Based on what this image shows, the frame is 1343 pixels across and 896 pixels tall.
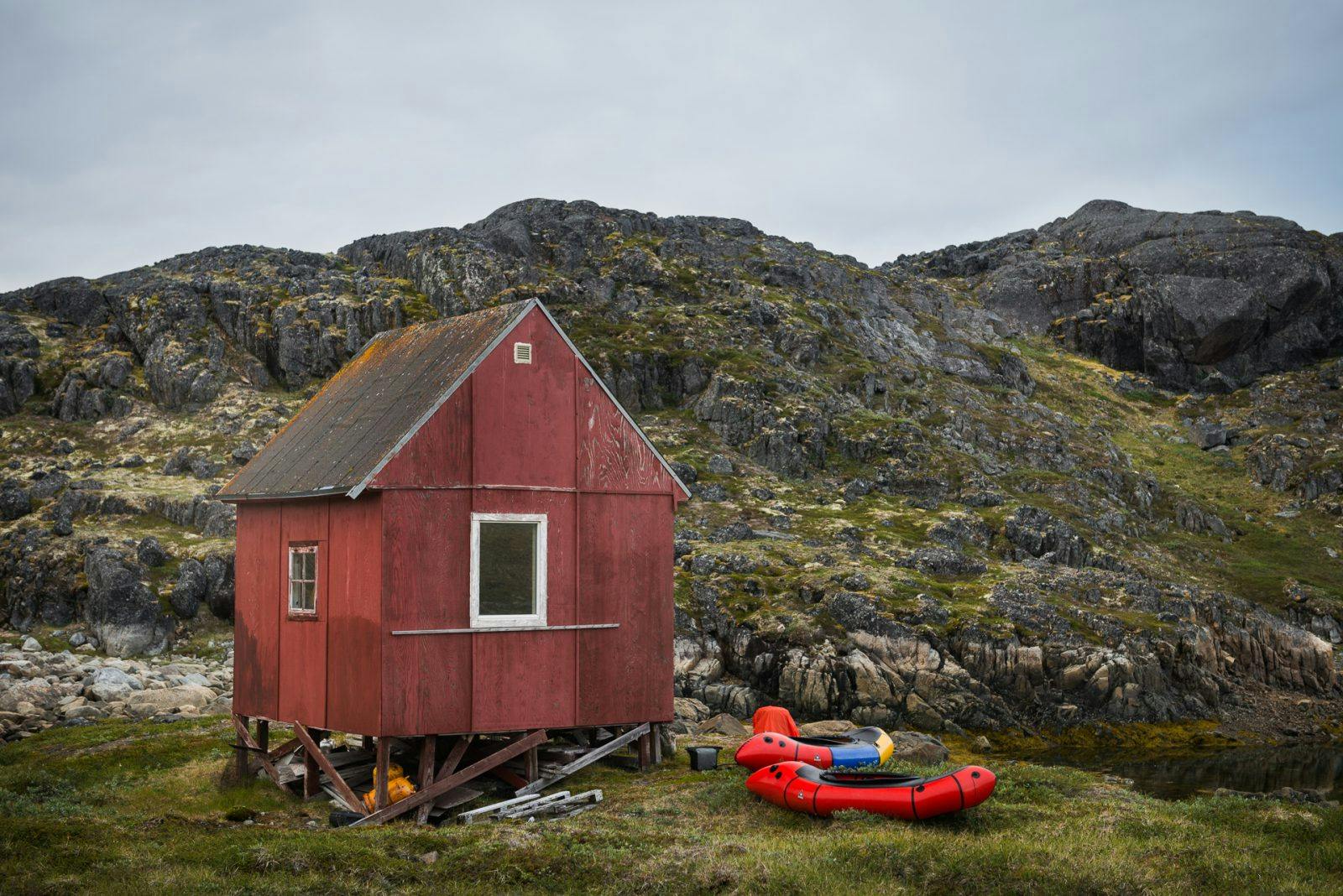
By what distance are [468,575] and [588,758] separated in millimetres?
4875

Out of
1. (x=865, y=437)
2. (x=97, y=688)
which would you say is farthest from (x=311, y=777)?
(x=865, y=437)

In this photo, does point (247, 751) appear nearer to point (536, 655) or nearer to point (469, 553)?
point (536, 655)

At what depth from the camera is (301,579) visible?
70.6 ft

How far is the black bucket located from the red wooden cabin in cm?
133

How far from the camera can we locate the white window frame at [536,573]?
19.8m

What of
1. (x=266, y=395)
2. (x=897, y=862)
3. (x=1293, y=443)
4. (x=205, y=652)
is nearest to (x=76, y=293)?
(x=266, y=395)

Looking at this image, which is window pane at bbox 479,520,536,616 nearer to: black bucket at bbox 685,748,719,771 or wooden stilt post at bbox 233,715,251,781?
black bucket at bbox 685,748,719,771

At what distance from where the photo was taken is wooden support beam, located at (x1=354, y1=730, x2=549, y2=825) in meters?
19.2

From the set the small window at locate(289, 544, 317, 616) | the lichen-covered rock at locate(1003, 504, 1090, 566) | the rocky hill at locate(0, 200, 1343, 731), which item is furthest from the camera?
the lichen-covered rock at locate(1003, 504, 1090, 566)

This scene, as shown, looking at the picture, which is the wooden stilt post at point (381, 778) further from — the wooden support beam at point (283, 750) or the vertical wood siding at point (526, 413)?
the vertical wood siding at point (526, 413)

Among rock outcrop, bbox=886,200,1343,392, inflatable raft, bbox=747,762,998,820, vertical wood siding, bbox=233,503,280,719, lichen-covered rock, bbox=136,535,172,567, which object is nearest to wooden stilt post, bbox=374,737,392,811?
vertical wood siding, bbox=233,503,280,719

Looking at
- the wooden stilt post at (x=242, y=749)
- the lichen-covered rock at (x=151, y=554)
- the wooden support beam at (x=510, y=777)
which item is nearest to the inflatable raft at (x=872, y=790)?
the wooden support beam at (x=510, y=777)

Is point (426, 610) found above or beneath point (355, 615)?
above

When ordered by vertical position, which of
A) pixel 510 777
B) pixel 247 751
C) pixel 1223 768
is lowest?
pixel 1223 768
